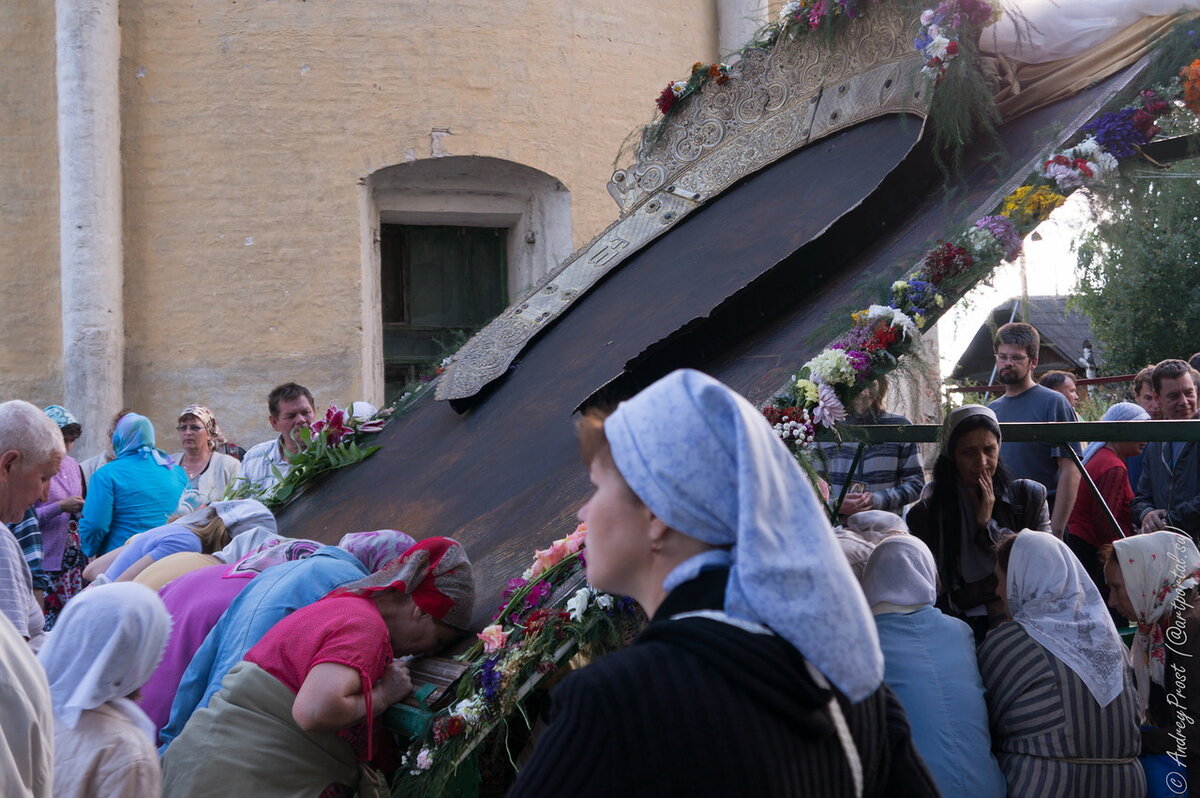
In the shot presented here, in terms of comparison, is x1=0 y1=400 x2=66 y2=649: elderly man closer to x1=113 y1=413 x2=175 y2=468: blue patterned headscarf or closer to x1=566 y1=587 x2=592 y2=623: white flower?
x1=566 y1=587 x2=592 y2=623: white flower

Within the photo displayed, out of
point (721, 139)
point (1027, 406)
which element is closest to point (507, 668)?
point (721, 139)

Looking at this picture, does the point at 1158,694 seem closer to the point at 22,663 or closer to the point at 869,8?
the point at 869,8

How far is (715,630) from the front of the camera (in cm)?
134

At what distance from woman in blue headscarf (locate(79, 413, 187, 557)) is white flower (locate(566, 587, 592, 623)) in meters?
3.23

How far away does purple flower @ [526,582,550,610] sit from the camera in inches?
108

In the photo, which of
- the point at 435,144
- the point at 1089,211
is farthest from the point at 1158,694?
the point at 435,144

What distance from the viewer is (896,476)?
438 centimetres

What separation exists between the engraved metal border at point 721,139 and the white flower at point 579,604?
187 cm

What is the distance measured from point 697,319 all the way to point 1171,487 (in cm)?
246

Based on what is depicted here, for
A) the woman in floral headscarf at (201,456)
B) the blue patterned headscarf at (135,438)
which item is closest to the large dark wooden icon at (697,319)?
the blue patterned headscarf at (135,438)

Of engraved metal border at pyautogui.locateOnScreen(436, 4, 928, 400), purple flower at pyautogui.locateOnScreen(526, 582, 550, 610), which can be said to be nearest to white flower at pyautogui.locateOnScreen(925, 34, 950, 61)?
engraved metal border at pyautogui.locateOnScreen(436, 4, 928, 400)

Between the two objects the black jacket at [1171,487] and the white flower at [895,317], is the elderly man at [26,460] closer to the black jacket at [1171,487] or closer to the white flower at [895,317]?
the white flower at [895,317]

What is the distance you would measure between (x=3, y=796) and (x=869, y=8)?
3.48 m

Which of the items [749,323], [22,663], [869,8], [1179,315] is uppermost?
[869,8]
